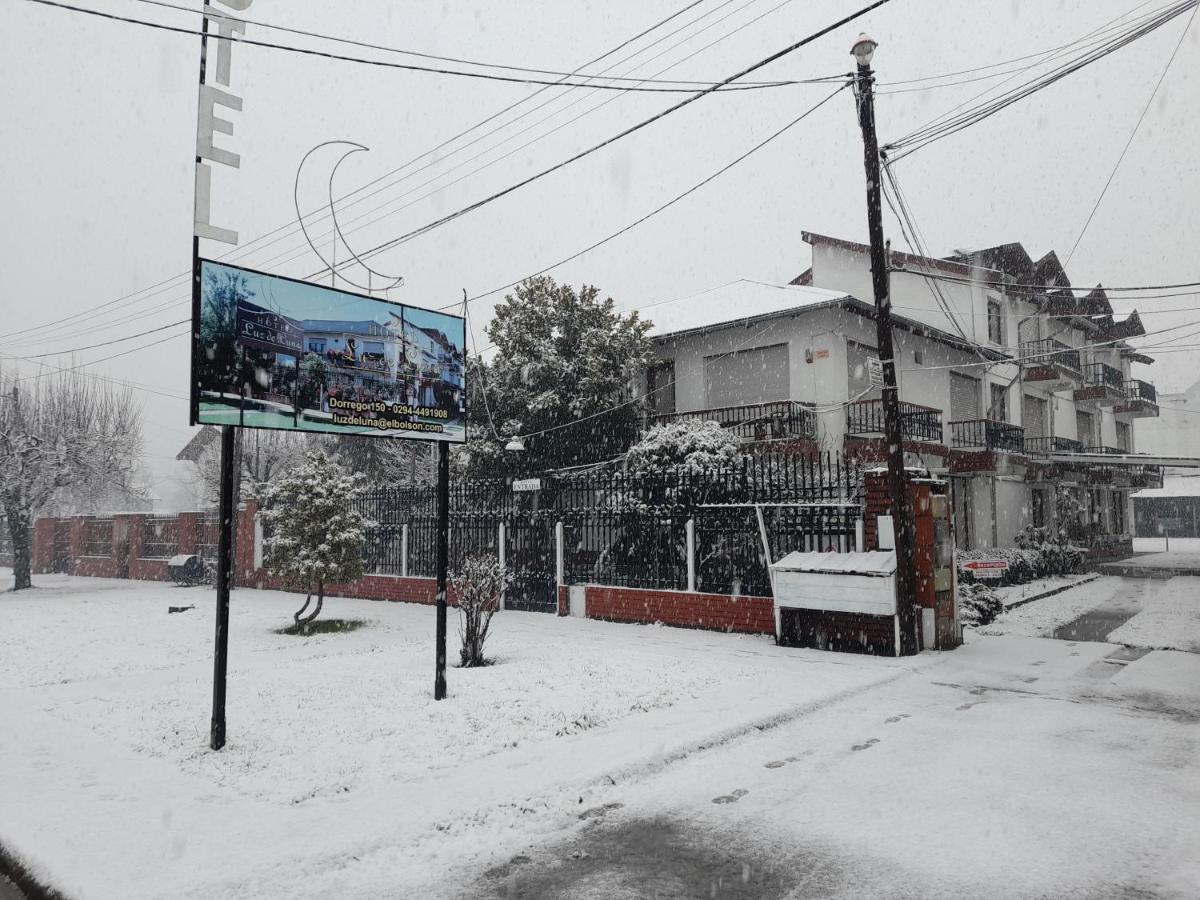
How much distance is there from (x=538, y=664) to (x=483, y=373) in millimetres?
11476

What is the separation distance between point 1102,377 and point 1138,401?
5.68 m

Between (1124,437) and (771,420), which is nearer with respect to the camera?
(771,420)

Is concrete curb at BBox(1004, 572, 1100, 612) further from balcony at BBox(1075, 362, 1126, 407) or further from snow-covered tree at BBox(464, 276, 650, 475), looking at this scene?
balcony at BBox(1075, 362, 1126, 407)

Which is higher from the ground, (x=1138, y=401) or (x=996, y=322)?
(x=996, y=322)

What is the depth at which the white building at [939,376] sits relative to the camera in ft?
64.7

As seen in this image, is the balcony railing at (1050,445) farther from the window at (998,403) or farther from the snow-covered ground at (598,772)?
the snow-covered ground at (598,772)

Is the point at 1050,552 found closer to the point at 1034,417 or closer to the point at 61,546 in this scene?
the point at 1034,417

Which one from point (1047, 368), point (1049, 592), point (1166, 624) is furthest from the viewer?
point (1047, 368)

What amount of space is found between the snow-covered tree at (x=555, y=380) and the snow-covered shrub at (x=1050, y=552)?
38.9 feet

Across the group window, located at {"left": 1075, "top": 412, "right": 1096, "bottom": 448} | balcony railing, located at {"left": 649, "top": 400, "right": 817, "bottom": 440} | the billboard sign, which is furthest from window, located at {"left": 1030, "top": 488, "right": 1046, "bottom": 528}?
the billboard sign

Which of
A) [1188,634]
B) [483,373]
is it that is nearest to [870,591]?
[1188,634]

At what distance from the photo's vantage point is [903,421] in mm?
21156

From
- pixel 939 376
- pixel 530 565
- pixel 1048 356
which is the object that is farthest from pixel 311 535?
pixel 1048 356

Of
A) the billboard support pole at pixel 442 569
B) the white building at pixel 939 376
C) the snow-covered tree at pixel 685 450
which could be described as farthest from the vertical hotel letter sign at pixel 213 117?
the white building at pixel 939 376
